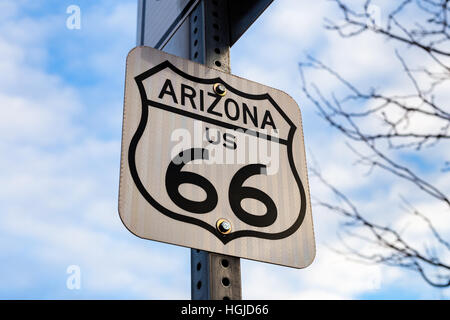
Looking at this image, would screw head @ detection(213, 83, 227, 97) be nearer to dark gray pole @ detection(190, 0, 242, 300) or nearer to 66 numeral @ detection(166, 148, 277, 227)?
dark gray pole @ detection(190, 0, 242, 300)

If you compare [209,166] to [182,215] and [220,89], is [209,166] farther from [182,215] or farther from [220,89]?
[220,89]

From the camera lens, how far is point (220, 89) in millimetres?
1674

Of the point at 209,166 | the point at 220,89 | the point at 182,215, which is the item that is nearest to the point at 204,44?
the point at 220,89

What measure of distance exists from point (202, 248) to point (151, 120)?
39cm

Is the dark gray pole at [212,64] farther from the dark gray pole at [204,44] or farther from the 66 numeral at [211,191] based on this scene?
the 66 numeral at [211,191]

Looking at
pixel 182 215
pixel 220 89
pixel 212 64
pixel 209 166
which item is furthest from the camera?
pixel 212 64

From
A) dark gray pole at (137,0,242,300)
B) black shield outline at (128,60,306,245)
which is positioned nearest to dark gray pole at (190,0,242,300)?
dark gray pole at (137,0,242,300)

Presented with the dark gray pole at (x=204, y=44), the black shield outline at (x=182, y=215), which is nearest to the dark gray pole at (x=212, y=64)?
the dark gray pole at (x=204, y=44)

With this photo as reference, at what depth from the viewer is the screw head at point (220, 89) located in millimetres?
1662

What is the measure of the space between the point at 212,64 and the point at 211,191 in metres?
0.57

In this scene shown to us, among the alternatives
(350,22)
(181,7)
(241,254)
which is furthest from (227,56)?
(241,254)

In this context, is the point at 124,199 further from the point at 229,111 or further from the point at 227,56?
the point at 227,56

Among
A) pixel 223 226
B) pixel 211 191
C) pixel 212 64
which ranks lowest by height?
pixel 223 226

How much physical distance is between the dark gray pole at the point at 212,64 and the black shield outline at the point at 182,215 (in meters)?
0.10
